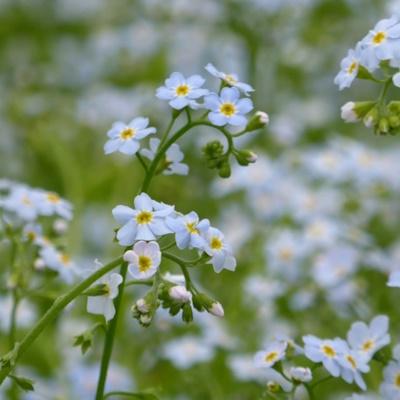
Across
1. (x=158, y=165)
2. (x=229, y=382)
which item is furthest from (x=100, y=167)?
(x=158, y=165)

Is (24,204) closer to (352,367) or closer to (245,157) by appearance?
(245,157)

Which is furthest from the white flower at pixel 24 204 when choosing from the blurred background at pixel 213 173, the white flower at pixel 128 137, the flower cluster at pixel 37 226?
the blurred background at pixel 213 173

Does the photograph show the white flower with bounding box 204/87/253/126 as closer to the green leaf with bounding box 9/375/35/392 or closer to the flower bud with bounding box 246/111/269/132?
the flower bud with bounding box 246/111/269/132

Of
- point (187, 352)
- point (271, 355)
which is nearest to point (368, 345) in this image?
point (271, 355)

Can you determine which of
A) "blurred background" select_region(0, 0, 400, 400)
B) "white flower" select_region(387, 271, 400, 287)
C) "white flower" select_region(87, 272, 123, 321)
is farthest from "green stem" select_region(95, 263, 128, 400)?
"blurred background" select_region(0, 0, 400, 400)

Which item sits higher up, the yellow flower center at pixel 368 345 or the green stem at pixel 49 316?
the green stem at pixel 49 316

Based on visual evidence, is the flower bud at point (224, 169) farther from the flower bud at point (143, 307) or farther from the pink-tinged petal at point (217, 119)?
the flower bud at point (143, 307)

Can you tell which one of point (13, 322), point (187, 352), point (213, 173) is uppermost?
point (13, 322)
